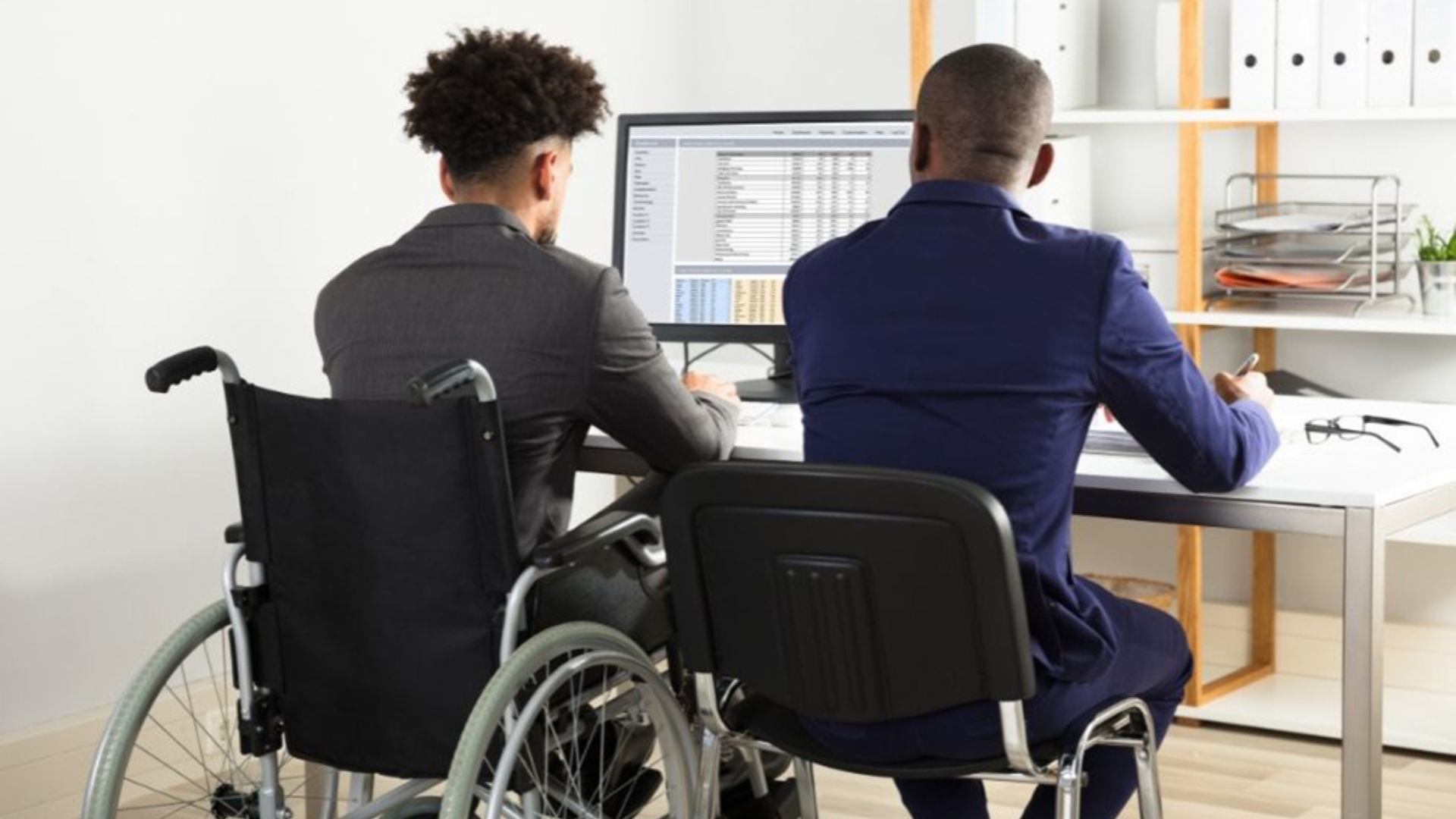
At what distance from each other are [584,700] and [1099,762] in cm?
60

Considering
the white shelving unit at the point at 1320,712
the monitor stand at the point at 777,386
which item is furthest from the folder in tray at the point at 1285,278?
the monitor stand at the point at 777,386

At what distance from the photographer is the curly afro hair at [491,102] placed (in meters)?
2.42

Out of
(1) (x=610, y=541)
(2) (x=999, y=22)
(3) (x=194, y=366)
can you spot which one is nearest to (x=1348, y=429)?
(1) (x=610, y=541)

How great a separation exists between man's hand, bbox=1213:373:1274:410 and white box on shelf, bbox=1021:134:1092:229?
1.27 meters

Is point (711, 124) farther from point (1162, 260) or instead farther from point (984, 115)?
point (984, 115)

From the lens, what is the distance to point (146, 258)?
325cm

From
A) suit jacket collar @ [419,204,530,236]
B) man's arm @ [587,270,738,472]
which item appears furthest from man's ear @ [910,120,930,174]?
suit jacket collar @ [419,204,530,236]

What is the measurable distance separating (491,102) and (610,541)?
0.55 meters

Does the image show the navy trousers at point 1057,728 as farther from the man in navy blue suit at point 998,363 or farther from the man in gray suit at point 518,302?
the man in gray suit at point 518,302

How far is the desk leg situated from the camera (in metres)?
2.23

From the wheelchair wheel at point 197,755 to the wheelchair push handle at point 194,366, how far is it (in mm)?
282

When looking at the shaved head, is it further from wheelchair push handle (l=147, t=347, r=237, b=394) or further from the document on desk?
wheelchair push handle (l=147, t=347, r=237, b=394)

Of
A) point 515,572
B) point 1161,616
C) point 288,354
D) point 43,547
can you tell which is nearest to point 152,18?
point 288,354

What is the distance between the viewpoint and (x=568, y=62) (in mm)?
2500
